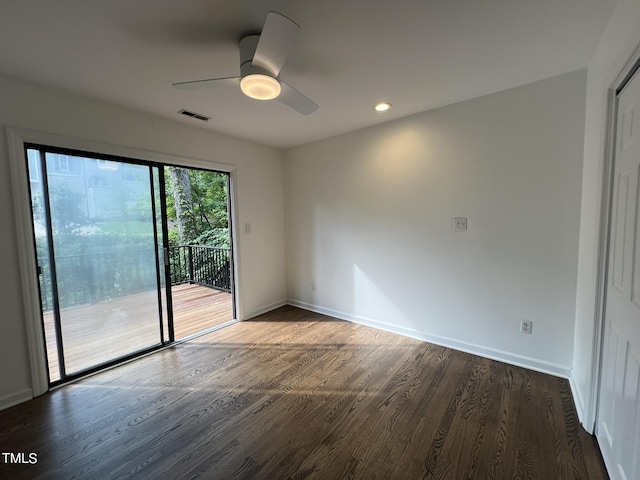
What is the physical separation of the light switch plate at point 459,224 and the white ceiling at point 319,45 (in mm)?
1100

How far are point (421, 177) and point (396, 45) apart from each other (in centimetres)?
142

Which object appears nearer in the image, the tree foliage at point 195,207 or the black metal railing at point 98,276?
the black metal railing at point 98,276

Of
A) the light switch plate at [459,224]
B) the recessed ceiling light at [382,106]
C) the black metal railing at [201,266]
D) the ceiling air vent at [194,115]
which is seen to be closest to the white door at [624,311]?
the light switch plate at [459,224]

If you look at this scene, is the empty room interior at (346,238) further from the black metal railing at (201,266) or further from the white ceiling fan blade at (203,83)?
the black metal railing at (201,266)

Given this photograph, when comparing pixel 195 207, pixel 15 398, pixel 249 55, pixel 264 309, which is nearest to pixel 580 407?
pixel 249 55

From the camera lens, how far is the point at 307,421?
1.87 m

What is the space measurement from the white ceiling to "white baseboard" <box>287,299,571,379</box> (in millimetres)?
2332

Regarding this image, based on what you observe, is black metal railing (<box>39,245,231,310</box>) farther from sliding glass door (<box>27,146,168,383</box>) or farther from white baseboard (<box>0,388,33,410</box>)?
white baseboard (<box>0,388,33,410</box>)

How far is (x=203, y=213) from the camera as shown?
6.74 m

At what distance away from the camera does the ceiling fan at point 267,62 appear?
1.29 m

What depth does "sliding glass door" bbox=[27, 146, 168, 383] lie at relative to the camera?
2.25 metres

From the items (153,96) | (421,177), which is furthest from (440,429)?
(153,96)

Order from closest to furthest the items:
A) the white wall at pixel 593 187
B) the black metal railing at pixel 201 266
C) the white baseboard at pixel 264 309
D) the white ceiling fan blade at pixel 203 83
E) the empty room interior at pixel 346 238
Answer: the white wall at pixel 593 187 → the empty room interior at pixel 346 238 → the white ceiling fan blade at pixel 203 83 → the white baseboard at pixel 264 309 → the black metal railing at pixel 201 266

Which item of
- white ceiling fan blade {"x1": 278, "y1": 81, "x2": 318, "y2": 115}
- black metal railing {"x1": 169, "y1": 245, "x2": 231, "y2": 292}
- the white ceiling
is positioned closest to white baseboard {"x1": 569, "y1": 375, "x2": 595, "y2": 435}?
the white ceiling
